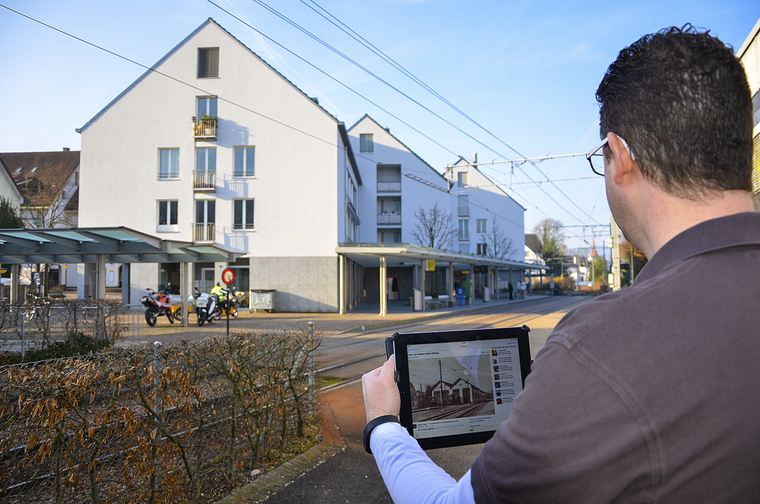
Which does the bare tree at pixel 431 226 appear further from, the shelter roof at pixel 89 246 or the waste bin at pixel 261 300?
the shelter roof at pixel 89 246

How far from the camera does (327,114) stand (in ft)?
91.9

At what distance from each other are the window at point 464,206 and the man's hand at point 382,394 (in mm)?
59132

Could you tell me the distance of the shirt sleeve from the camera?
1.04 metres

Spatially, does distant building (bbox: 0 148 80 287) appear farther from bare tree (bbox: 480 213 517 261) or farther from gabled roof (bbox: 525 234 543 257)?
gabled roof (bbox: 525 234 543 257)

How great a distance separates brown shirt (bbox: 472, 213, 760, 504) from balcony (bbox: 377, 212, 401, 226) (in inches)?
1759

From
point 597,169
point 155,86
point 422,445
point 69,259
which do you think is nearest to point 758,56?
point 597,169

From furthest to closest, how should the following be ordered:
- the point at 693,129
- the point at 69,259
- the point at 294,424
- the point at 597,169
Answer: the point at 69,259 → the point at 294,424 → the point at 597,169 → the point at 693,129

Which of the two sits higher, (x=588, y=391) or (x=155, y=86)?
(x=155, y=86)

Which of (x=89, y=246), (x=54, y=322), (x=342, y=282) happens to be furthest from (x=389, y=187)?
(x=54, y=322)

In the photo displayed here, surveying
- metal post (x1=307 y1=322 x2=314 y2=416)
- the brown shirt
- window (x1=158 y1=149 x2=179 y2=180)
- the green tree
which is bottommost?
metal post (x1=307 y1=322 x2=314 y2=416)

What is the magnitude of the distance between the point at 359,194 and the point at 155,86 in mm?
20080

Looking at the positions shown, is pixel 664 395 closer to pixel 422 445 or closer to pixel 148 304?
pixel 422 445

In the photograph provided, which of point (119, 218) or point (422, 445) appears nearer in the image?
point (422, 445)

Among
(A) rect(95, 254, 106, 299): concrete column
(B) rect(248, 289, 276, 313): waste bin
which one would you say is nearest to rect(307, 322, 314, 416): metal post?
(A) rect(95, 254, 106, 299): concrete column
